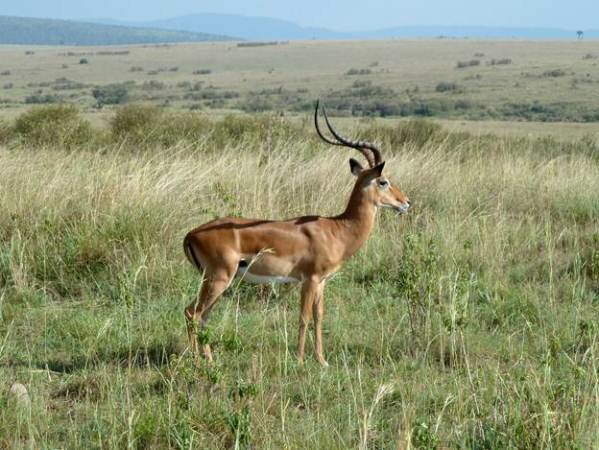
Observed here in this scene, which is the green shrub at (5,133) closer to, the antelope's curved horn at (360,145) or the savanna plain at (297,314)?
the savanna plain at (297,314)

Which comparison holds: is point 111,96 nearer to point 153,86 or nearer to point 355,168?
point 153,86

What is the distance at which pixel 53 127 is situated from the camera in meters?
15.4

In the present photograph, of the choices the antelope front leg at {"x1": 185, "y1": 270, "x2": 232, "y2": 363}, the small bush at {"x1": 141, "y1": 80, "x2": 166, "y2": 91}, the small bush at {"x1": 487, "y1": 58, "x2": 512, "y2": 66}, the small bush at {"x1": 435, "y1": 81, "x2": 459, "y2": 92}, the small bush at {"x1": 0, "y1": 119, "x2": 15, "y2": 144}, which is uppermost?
the antelope front leg at {"x1": 185, "y1": 270, "x2": 232, "y2": 363}

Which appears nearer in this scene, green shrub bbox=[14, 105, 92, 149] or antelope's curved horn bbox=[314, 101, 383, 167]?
antelope's curved horn bbox=[314, 101, 383, 167]

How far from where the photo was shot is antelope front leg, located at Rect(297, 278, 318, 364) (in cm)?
541

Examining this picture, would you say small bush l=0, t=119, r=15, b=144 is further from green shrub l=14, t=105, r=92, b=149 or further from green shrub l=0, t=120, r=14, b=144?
green shrub l=14, t=105, r=92, b=149

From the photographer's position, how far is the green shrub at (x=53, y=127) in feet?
45.8

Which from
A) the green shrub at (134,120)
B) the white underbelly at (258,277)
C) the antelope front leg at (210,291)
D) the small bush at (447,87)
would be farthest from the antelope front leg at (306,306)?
the small bush at (447,87)

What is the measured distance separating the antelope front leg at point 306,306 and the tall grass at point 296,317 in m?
0.15

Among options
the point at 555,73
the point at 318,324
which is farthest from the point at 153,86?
the point at 318,324

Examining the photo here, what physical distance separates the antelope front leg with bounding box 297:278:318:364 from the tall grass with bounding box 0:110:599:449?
15 centimetres

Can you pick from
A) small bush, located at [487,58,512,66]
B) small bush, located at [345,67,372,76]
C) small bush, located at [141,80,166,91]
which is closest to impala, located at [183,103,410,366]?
small bush, located at [141,80,166,91]

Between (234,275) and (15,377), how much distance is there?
1339 mm

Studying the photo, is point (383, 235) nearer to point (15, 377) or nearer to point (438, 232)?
point (438, 232)
